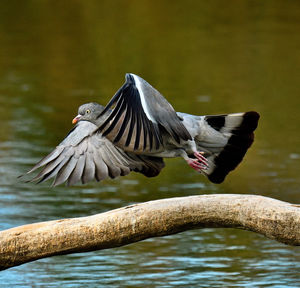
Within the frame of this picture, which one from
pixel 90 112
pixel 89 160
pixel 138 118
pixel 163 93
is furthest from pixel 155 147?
pixel 163 93

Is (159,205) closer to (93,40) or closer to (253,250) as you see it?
(253,250)

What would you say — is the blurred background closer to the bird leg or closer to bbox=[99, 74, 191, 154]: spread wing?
the bird leg

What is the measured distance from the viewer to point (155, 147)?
204 inches

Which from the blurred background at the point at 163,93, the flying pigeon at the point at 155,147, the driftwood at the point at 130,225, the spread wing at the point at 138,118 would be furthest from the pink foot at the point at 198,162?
the blurred background at the point at 163,93

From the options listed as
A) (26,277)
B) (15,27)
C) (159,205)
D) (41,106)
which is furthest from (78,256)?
(15,27)

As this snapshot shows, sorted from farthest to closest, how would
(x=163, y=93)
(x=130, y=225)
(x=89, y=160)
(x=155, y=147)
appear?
(x=163, y=93) < (x=89, y=160) < (x=155, y=147) < (x=130, y=225)

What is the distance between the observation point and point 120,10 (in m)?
20.8

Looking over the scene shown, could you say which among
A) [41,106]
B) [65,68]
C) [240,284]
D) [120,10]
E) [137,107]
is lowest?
[240,284]

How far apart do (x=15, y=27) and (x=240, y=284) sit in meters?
13.0

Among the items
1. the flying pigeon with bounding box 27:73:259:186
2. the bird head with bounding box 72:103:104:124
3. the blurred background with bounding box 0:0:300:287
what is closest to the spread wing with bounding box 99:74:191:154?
the flying pigeon with bounding box 27:73:259:186

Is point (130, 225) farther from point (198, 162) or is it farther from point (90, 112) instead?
point (90, 112)

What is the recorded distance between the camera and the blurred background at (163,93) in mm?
6840

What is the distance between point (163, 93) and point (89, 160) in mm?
7398

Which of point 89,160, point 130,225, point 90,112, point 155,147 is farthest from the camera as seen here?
point 90,112
